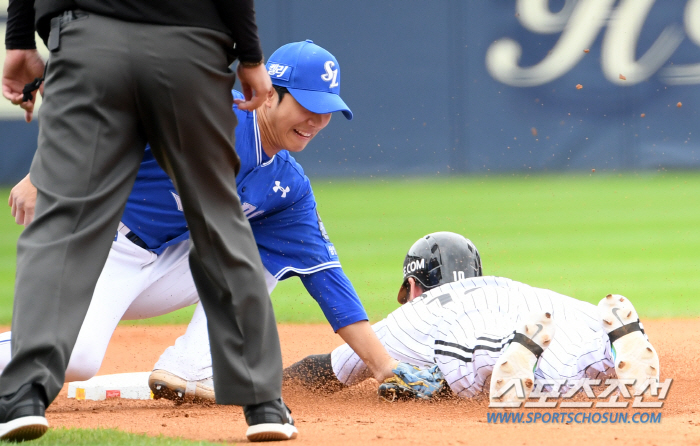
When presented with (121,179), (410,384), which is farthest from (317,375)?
(121,179)

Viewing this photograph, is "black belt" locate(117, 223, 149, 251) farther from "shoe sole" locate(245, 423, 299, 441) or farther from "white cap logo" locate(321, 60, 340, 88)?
"shoe sole" locate(245, 423, 299, 441)

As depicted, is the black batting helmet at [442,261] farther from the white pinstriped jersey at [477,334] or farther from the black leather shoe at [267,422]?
the black leather shoe at [267,422]

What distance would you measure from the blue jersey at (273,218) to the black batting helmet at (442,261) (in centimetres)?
56

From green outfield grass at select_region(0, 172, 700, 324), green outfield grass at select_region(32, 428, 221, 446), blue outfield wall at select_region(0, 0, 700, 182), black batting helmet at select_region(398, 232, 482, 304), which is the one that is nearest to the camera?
green outfield grass at select_region(32, 428, 221, 446)

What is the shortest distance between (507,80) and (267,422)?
1182 cm

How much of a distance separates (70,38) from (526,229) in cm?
808

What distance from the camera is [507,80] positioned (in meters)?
13.2

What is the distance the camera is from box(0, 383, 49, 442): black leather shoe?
5.65 ft

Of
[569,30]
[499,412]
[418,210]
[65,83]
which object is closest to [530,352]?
[499,412]

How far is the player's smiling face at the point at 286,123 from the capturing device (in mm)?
2707

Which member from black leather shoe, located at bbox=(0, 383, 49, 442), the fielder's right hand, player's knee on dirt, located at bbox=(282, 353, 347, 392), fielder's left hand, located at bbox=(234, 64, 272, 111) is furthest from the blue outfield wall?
black leather shoe, located at bbox=(0, 383, 49, 442)

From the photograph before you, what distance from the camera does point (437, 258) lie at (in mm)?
3385

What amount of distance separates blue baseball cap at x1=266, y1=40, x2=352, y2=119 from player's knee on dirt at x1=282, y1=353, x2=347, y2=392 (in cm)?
94

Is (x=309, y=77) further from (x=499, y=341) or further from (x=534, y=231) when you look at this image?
(x=534, y=231)
